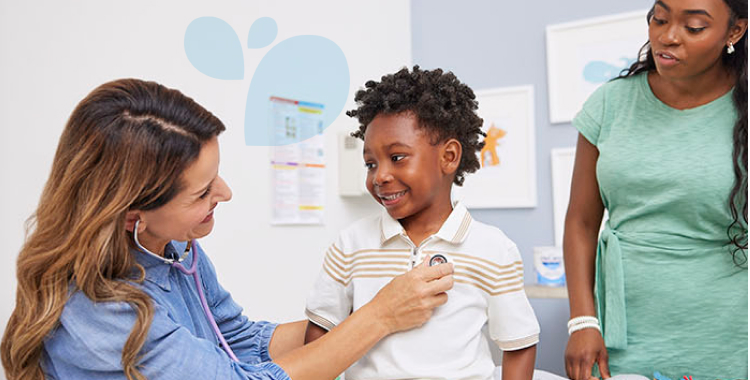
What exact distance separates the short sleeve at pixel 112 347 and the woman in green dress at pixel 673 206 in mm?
730

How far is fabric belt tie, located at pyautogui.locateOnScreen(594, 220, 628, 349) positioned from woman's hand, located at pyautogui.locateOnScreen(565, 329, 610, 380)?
2cm

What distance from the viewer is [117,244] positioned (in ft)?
2.78

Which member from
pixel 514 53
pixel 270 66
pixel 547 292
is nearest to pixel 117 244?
pixel 270 66

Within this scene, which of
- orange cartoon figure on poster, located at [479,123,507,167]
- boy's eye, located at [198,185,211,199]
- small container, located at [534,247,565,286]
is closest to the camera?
boy's eye, located at [198,185,211,199]

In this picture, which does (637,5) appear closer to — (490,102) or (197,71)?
(490,102)

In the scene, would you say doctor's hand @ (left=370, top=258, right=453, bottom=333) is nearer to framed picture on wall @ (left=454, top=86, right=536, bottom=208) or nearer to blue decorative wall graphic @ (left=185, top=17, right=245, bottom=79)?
blue decorative wall graphic @ (left=185, top=17, right=245, bottom=79)

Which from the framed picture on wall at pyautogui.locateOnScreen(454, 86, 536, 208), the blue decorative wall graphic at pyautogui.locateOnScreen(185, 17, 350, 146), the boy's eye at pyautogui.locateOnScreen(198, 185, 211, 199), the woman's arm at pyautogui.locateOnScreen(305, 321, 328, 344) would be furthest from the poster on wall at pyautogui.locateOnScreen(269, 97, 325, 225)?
the boy's eye at pyautogui.locateOnScreen(198, 185, 211, 199)

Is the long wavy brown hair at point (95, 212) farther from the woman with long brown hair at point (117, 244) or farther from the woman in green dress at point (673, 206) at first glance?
the woman in green dress at point (673, 206)

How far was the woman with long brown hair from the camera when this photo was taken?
813mm

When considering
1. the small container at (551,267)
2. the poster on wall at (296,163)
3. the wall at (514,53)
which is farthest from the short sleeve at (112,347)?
the wall at (514,53)

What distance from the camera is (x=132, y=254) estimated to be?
3.07ft

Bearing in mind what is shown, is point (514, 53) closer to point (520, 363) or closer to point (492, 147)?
point (492, 147)

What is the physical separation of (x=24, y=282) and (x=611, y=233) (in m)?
1.01

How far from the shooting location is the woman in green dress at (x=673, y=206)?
3.72 feet
